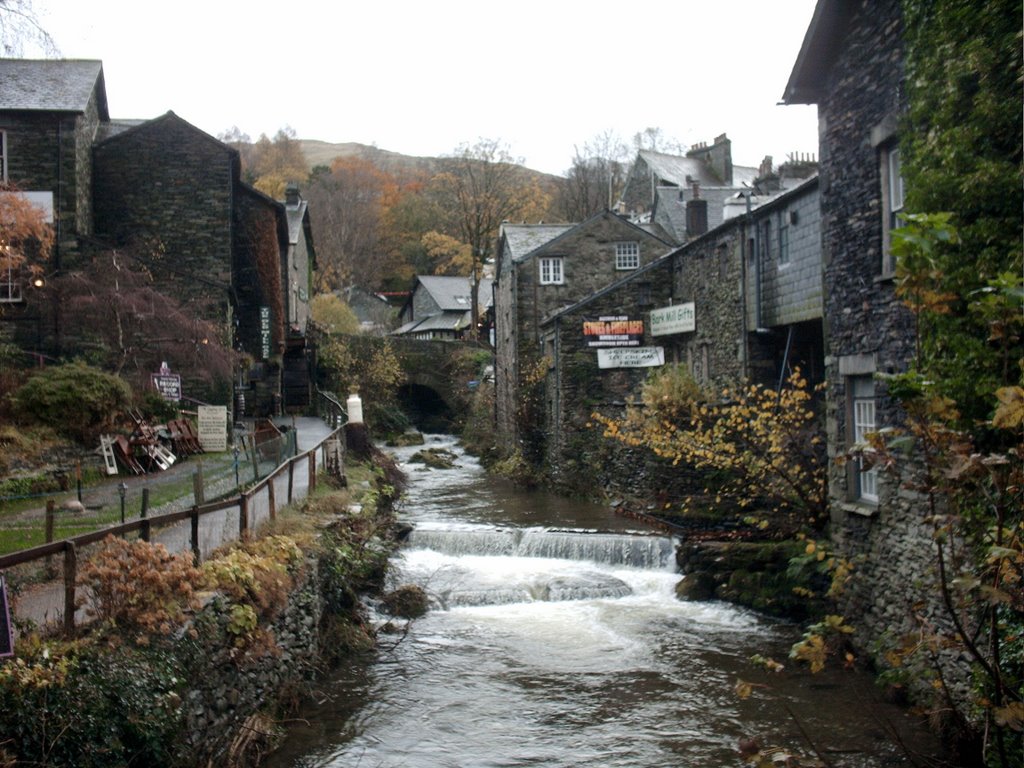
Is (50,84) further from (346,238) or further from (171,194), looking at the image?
(346,238)

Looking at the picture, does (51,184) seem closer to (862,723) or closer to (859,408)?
(859,408)

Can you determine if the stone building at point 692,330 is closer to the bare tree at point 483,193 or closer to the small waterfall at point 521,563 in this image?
the small waterfall at point 521,563

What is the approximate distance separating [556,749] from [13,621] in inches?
216

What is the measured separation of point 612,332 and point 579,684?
59.9 feet

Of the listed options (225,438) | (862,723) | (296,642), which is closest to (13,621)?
(296,642)

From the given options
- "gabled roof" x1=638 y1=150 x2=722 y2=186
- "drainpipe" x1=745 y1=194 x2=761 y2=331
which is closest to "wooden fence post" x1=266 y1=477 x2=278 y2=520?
"drainpipe" x1=745 y1=194 x2=761 y2=331

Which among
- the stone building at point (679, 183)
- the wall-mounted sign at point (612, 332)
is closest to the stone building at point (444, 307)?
the stone building at point (679, 183)

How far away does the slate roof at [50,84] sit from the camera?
22.9 m

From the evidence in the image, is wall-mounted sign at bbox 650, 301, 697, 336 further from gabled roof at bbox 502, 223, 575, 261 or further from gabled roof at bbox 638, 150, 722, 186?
gabled roof at bbox 638, 150, 722, 186

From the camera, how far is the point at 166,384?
2102 centimetres

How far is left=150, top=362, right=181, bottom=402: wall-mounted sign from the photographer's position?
68.7 feet

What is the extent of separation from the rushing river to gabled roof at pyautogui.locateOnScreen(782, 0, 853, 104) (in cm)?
775

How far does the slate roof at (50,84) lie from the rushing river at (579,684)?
1473 cm

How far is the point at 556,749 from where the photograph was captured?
388 inches
